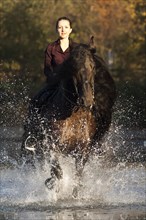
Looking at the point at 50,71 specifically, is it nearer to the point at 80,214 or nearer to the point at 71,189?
the point at 71,189

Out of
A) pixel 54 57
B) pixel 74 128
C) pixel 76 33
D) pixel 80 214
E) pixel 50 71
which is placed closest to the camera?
pixel 80 214

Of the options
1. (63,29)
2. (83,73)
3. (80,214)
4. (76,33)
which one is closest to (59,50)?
(63,29)

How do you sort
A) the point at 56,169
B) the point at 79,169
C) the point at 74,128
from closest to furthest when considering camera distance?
1. the point at 74,128
2. the point at 56,169
3. the point at 79,169

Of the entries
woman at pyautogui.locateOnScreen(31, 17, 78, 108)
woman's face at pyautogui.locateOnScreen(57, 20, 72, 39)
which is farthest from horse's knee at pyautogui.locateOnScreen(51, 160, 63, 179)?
woman's face at pyautogui.locateOnScreen(57, 20, 72, 39)

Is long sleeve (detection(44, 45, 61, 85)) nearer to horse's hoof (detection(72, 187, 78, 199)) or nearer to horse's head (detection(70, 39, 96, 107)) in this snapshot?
Result: horse's head (detection(70, 39, 96, 107))

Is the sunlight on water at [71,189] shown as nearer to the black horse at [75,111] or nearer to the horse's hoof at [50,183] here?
the horse's hoof at [50,183]

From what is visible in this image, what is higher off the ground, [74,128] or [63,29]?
[63,29]

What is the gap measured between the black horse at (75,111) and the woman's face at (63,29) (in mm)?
714

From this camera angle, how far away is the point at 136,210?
10.6 metres

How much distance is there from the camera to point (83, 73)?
35.8 feet

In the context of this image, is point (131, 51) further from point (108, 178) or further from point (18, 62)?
point (108, 178)

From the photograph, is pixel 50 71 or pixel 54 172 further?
pixel 50 71

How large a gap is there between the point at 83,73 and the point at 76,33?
3234cm

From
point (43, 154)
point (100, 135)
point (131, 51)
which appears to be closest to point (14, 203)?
point (43, 154)
